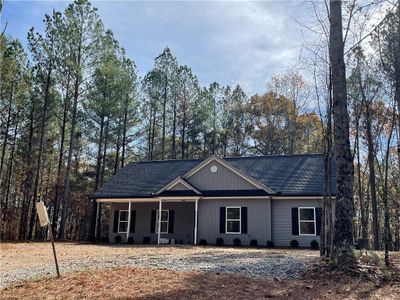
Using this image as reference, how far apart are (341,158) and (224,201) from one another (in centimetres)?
1191

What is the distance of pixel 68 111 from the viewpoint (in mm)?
27969

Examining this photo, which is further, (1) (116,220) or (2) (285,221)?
(1) (116,220)

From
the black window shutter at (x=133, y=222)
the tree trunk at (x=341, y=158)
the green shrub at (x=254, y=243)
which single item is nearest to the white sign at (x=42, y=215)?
the tree trunk at (x=341, y=158)

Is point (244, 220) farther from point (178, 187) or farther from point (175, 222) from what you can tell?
point (175, 222)

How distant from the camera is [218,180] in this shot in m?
20.3

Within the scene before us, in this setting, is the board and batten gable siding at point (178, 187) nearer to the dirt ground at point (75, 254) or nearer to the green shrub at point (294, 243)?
the dirt ground at point (75, 254)

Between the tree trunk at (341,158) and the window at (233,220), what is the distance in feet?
37.6

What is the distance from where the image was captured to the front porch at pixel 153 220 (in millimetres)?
20906

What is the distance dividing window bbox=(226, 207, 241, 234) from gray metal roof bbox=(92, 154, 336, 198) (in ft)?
6.92

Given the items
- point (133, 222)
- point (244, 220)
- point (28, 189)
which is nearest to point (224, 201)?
point (244, 220)

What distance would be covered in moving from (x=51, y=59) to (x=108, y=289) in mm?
21795

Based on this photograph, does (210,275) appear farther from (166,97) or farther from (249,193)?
(166,97)

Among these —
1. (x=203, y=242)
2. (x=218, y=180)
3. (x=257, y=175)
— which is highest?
(x=257, y=175)

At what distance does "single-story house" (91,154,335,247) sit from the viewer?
18.7 meters
